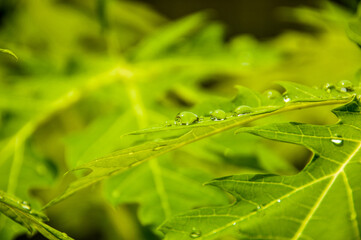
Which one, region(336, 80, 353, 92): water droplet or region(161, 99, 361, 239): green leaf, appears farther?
region(336, 80, 353, 92): water droplet

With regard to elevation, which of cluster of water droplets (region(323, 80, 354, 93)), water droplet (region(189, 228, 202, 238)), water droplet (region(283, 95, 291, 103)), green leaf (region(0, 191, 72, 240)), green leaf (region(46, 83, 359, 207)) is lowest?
green leaf (region(0, 191, 72, 240))

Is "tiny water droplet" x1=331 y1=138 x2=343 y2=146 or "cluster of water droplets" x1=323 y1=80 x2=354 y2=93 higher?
"cluster of water droplets" x1=323 y1=80 x2=354 y2=93

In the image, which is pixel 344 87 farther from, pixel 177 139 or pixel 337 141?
pixel 177 139

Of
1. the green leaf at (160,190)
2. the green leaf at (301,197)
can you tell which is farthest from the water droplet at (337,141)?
the green leaf at (160,190)

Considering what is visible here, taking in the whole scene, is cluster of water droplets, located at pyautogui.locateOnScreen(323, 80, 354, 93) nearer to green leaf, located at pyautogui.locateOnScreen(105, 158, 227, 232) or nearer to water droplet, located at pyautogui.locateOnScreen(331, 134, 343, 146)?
water droplet, located at pyautogui.locateOnScreen(331, 134, 343, 146)

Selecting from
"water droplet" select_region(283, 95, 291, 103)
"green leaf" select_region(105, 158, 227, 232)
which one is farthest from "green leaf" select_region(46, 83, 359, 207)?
"green leaf" select_region(105, 158, 227, 232)

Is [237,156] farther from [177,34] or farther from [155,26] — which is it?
[155,26]

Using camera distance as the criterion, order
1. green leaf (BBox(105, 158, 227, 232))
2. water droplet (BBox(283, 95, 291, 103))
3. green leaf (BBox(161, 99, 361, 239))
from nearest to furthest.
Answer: green leaf (BBox(161, 99, 361, 239)) < water droplet (BBox(283, 95, 291, 103)) < green leaf (BBox(105, 158, 227, 232))

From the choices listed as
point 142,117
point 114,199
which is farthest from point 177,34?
point 114,199
